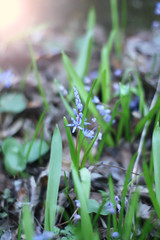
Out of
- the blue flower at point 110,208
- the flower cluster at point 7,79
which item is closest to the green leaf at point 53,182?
the blue flower at point 110,208

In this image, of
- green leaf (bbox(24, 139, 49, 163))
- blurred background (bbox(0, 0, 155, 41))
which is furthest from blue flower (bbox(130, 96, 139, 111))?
blurred background (bbox(0, 0, 155, 41))

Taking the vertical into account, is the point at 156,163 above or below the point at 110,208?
above

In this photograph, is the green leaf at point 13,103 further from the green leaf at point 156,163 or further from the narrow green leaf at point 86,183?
the green leaf at point 156,163

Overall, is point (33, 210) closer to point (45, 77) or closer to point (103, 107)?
point (103, 107)

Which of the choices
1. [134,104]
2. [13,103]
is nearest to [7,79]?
[13,103]

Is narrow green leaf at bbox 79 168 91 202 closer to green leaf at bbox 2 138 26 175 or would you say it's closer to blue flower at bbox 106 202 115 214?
blue flower at bbox 106 202 115 214

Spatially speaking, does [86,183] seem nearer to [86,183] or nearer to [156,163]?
[86,183]
